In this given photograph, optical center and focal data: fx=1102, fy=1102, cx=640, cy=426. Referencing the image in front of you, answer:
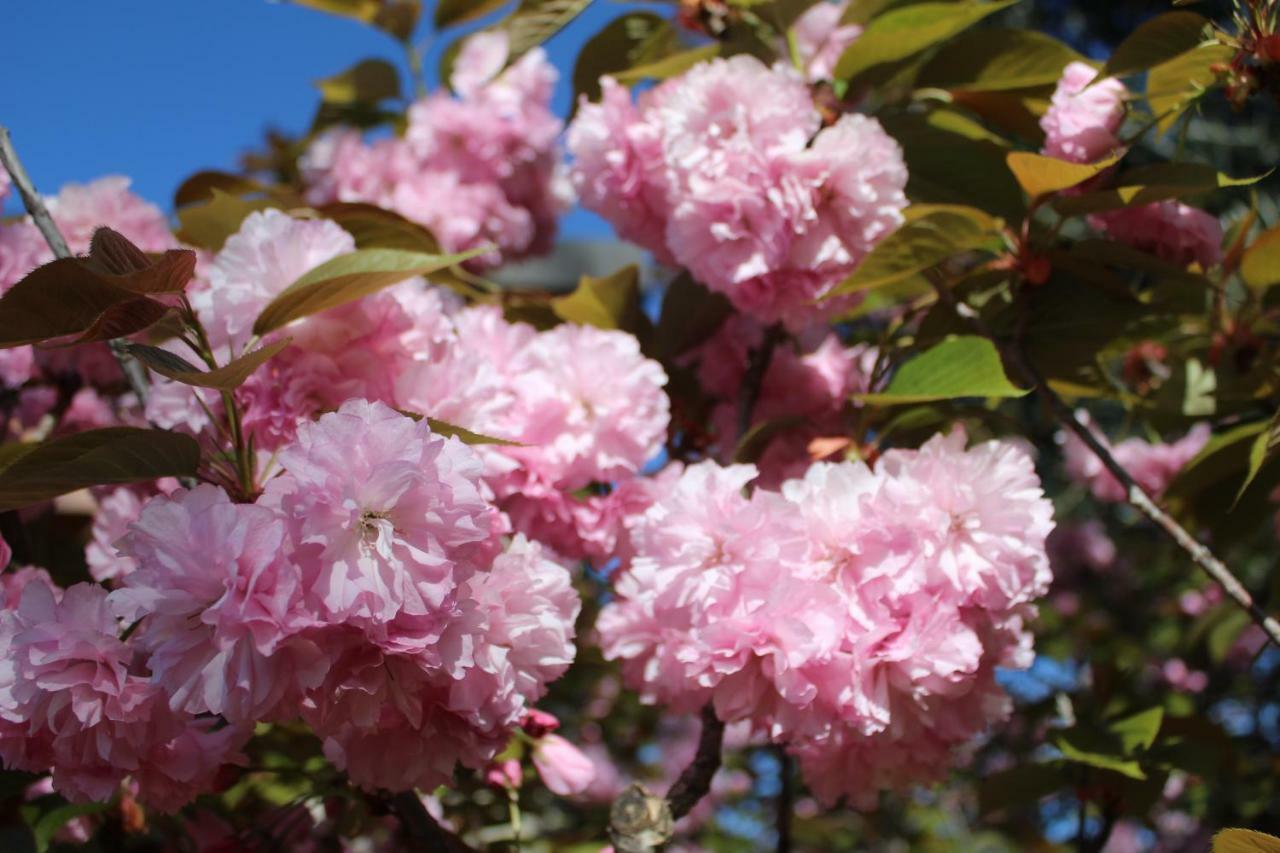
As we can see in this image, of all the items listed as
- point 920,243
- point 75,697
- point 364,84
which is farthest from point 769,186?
point 364,84

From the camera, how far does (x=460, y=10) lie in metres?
2.35

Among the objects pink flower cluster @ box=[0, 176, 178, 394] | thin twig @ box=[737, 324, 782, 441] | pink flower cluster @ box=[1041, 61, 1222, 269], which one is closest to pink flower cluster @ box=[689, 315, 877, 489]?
thin twig @ box=[737, 324, 782, 441]

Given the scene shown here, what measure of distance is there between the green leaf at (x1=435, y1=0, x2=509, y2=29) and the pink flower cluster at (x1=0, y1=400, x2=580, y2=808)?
5.67 ft

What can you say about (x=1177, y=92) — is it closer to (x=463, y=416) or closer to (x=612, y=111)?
(x=612, y=111)

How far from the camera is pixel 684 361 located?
1621mm

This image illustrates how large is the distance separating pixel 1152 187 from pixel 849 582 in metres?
0.53

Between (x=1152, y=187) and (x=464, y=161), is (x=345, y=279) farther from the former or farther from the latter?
(x=464, y=161)

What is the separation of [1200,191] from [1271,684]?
257 centimetres

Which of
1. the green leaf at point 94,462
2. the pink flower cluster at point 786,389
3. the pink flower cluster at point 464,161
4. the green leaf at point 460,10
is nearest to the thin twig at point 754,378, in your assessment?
the pink flower cluster at point 786,389

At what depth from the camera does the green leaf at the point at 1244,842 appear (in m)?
0.81

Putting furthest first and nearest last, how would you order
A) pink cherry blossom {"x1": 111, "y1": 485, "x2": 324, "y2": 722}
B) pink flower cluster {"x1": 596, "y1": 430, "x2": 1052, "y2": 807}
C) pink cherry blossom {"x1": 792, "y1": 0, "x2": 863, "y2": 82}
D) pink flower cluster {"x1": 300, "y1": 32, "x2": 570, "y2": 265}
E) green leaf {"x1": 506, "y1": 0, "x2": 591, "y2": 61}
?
pink flower cluster {"x1": 300, "y1": 32, "x2": 570, "y2": 265}
pink cherry blossom {"x1": 792, "y1": 0, "x2": 863, "y2": 82}
green leaf {"x1": 506, "y1": 0, "x2": 591, "y2": 61}
pink flower cluster {"x1": 596, "y1": 430, "x2": 1052, "y2": 807}
pink cherry blossom {"x1": 111, "y1": 485, "x2": 324, "y2": 722}

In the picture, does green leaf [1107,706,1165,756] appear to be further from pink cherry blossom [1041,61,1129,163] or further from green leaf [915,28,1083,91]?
green leaf [915,28,1083,91]

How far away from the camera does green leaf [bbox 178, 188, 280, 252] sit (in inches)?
47.9

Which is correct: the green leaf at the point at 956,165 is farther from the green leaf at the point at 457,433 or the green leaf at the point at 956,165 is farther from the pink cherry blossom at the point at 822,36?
the green leaf at the point at 457,433
